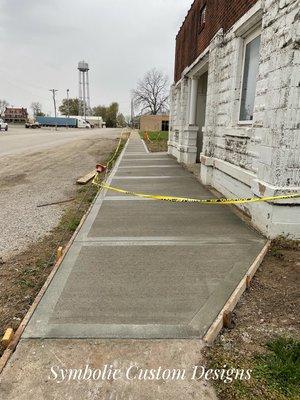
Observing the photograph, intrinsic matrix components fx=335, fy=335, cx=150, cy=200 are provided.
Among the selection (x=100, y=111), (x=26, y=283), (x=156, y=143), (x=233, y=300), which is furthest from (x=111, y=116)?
(x=233, y=300)

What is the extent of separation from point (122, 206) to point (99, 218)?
1.04 metres

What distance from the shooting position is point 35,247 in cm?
561

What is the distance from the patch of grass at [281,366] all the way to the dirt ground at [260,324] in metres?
0.04

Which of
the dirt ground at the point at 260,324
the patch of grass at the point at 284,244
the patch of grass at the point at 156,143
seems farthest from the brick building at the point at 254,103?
the patch of grass at the point at 156,143

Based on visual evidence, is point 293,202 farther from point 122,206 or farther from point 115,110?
point 115,110

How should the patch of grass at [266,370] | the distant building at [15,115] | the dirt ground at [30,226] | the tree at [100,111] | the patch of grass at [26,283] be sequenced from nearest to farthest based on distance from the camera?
the patch of grass at [266,370] → the dirt ground at [30,226] → the patch of grass at [26,283] → the distant building at [15,115] → the tree at [100,111]

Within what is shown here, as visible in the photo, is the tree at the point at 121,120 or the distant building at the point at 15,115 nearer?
the distant building at the point at 15,115

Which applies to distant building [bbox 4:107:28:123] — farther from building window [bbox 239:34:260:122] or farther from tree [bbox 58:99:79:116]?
building window [bbox 239:34:260:122]

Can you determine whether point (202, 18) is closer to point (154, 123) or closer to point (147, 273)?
point (147, 273)

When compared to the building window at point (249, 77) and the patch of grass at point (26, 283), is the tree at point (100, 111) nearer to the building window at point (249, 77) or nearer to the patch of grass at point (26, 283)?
the building window at point (249, 77)

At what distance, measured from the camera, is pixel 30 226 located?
6719 millimetres

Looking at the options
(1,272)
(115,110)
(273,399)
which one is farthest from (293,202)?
(115,110)

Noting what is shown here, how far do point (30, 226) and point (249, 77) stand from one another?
5.77 metres

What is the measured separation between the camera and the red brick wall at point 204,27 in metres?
7.92
